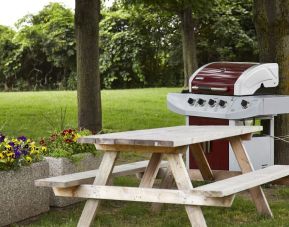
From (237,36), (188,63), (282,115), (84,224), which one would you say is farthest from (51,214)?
(237,36)

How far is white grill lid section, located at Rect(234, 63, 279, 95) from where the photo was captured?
7523mm

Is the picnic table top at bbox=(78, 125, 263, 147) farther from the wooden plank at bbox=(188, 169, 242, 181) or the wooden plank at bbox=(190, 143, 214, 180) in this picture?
the wooden plank at bbox=(188, 169, 242, 181)

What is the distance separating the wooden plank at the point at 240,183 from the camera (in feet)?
15.7

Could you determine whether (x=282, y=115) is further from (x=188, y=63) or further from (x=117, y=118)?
(x=188, y=63)

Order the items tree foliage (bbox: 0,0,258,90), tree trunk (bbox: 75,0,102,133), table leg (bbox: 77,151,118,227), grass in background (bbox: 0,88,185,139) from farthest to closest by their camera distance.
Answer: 1. tree foliage (bbox: 0,0,258,90)
2. grass in background (bbox: 0,88,185,139)
3. tree trunk (bbox: 75,0,102,133)
4. table leg (bbox: 77,151,118,227)

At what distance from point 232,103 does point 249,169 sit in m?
1.27

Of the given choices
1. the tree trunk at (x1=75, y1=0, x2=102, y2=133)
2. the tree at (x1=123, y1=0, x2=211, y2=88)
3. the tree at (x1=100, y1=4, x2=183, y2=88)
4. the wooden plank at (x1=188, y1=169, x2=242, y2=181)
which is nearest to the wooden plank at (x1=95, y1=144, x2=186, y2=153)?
the wooden plank at (x1=188, y1=169, x2=242, y2=181)

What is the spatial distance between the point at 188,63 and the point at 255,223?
1423 centimetres

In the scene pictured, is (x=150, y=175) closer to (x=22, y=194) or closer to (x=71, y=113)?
(x=22, y=194)

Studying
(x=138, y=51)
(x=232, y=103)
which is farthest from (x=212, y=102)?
(x=138, y=51)

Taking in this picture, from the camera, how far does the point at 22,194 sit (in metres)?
5.89

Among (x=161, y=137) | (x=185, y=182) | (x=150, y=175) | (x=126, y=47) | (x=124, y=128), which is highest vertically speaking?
(x=126, y=47)

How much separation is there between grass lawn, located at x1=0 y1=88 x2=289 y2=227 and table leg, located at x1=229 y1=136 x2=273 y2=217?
9 cm

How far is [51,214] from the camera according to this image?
621cm
